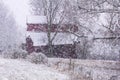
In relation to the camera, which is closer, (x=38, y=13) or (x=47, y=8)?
(x=47, y=8)

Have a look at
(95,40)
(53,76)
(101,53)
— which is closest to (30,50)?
(101,53)

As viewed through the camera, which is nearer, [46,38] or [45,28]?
[46,38]

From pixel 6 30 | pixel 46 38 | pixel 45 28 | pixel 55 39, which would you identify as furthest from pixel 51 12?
pixel 6 30

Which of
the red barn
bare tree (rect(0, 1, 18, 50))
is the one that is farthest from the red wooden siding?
bare tree (rect(0, 1, 18, 50))

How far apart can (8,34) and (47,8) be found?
23.9 meters

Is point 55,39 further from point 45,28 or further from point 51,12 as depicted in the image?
point 51,12

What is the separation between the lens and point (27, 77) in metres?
14.0

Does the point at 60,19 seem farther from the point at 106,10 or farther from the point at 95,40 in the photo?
the point at 106,10

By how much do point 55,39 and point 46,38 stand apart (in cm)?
145

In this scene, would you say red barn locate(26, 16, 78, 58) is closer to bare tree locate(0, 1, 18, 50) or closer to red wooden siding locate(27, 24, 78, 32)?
red wooden siding locate(27, 24, 78, 32)

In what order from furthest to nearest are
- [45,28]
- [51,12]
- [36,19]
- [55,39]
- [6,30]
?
1. [6,30]
2. [36,19]
3. [45,28]
4. [51,12]
5. [55,39]

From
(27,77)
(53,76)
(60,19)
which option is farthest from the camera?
(60,19)

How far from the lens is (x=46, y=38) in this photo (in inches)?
1631

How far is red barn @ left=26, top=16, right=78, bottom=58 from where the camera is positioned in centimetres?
3828
